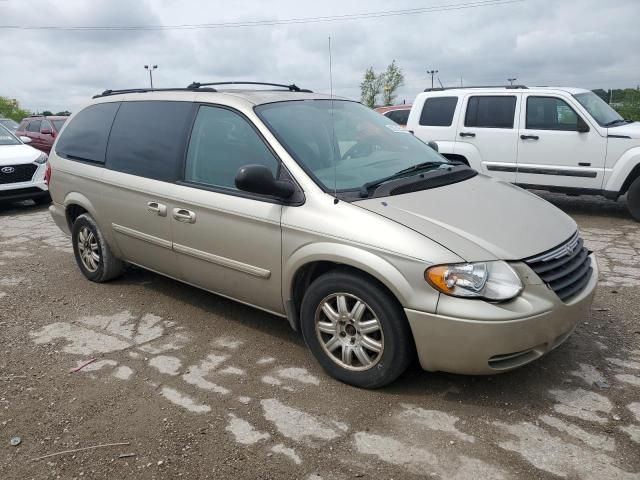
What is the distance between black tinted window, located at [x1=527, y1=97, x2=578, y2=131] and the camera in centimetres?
790

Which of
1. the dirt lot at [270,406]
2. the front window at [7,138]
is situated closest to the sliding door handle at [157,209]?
the dirt lot at [270,406]

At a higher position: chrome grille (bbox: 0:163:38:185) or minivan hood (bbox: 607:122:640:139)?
minivan hood (bbox: 607:122:640:139)

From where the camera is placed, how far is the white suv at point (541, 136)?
25.1 ft

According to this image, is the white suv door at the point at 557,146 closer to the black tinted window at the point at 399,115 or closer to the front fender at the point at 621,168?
the front fender at the point at 621,168

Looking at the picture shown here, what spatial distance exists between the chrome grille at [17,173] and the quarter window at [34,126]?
7.11 metres

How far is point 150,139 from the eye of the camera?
4449 millimetres

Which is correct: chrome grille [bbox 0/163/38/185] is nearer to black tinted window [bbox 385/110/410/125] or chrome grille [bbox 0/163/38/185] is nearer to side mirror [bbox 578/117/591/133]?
black tinted window [bbox 385/110/410/125]

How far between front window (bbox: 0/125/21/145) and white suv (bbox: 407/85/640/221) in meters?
7.40

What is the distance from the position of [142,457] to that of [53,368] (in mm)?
1327

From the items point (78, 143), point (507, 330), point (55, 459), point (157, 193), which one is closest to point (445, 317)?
point (507, 330)

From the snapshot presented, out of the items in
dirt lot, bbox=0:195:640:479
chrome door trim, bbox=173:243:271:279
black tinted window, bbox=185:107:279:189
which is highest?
black tinted window, bbox=185:107:279:189

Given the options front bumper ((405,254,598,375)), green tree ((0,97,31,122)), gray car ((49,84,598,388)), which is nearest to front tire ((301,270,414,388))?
gray car ((49,84,598,388))

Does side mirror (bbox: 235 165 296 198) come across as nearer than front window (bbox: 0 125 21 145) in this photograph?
Yes

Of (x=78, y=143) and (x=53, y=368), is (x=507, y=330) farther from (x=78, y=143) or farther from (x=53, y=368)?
(x=78, y=143)
